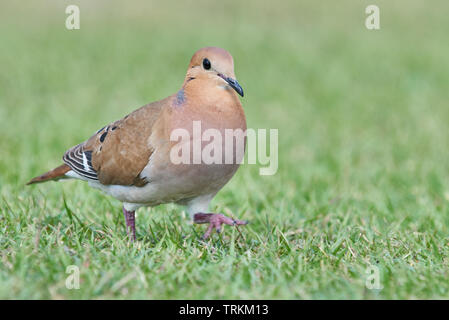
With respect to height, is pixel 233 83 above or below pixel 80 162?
above

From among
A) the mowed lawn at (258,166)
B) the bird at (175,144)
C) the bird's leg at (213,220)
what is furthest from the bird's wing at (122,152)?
the bird's leg at (213,220)

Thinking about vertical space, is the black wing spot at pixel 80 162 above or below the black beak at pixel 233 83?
below

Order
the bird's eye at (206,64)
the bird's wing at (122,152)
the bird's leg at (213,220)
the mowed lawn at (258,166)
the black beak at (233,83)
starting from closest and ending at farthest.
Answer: the mowed lawn at (258,166) < the black beak at (233,83) < the bird's eye at (206,64) < the bird's wing at (122,152) < the bird's leg at (213,220)

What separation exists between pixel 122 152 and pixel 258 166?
106 inches

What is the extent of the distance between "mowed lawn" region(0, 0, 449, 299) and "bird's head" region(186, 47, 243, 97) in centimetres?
95

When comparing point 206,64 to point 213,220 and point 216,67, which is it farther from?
point 213,220

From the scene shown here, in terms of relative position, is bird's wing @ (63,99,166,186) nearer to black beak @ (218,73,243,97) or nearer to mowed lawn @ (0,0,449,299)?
mowed lawn @ (0,0,449,299)

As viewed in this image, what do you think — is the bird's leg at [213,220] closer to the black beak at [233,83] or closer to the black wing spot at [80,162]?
the black wing spot at [80,162]

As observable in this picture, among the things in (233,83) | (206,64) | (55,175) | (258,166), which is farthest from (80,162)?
(258,166)

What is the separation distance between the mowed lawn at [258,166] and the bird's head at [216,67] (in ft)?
3.12

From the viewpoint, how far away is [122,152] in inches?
162

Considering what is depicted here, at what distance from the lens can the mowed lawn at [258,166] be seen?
3.44 m
